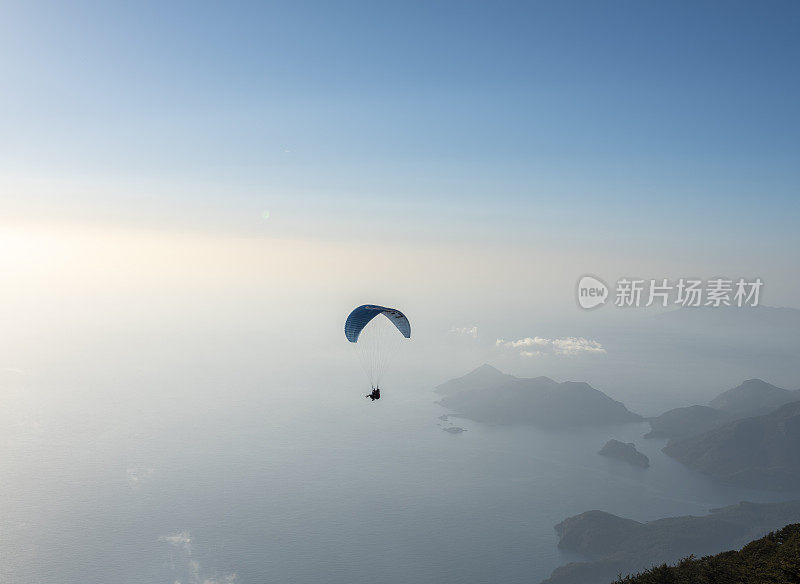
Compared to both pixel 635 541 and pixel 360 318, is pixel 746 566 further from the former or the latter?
pixel 635 541

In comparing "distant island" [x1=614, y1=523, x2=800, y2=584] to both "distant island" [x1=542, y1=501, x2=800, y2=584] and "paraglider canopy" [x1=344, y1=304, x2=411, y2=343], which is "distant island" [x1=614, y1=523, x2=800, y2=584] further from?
"distant island" [x1=542, y1=501, x2=800, y2=584]

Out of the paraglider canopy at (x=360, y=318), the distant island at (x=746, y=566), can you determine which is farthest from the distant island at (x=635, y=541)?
the paraglider canopy at (x=360, y=318)

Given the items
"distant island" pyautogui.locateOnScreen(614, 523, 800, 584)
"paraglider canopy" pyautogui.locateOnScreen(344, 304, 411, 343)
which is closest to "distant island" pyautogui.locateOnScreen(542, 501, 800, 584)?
"distant island" pyautogui.locateOnScreen(614, 523, 800, 584)

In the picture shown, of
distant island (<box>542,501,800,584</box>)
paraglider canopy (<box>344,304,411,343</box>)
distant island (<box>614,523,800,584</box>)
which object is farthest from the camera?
distant island (<box>542,501,800,584</box>)

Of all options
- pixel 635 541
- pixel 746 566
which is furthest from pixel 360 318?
pixel 635 541

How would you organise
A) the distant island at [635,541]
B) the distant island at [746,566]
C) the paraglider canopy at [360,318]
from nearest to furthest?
the distant island at [746,566] < the paraglider canopy at [360,318] < the distant island at [635,541]

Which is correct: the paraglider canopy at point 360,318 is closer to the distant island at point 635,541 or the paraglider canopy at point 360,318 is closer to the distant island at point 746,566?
the distant island at point 746,566
